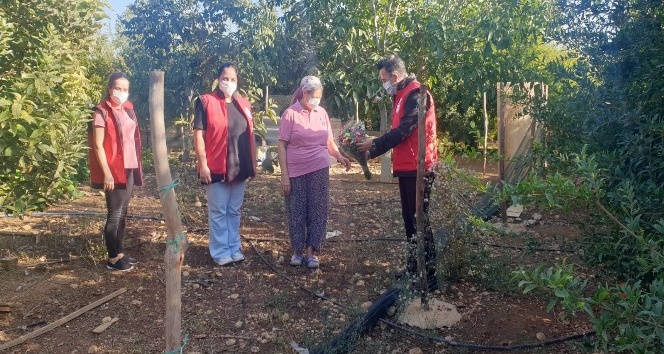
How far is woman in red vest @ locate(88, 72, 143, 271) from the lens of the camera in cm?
479

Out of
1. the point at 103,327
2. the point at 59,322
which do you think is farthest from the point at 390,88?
the point at 59,322

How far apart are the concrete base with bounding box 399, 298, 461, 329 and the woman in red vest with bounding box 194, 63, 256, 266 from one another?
171 cm

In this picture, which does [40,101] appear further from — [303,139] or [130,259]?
[303,139]

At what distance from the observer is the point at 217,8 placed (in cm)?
891

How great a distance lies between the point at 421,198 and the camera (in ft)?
12.8

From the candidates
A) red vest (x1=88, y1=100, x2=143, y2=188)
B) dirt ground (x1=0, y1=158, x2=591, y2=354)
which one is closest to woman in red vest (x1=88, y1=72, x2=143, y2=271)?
red vest (x1=88, y1=100, x2=143, y2=188)

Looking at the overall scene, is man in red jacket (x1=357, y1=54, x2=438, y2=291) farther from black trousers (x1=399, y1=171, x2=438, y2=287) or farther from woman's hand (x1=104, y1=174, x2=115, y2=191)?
woman's hand (x1=104, y1=174, x2=115, y2=191)

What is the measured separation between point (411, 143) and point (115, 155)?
2.25m

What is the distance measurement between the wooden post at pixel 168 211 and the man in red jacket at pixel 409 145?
1.69 metres

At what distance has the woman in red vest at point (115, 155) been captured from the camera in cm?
479

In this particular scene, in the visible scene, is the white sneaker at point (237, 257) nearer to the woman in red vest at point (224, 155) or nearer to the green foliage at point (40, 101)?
the woman in red vest at point (224, 155)

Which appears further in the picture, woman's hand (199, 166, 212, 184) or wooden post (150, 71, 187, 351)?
woman's hand (199, 166, 212, 184)

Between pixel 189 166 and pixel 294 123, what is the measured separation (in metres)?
4.85

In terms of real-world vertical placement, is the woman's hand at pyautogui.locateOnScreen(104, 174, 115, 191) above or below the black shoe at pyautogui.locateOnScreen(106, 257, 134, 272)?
above
